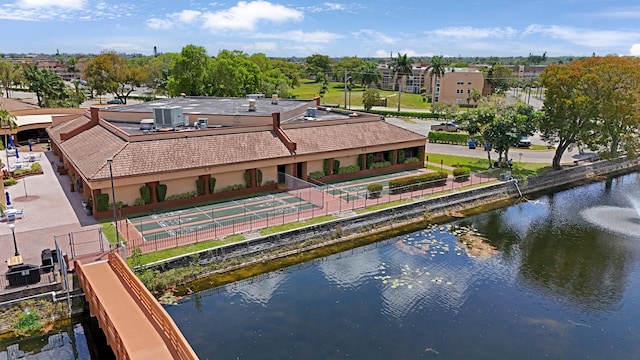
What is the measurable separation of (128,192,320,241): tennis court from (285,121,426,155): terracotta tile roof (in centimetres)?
654

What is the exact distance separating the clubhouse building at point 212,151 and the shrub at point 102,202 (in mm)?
65

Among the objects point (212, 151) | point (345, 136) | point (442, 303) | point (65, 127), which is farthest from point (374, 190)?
point (65, 127)

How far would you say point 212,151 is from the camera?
39.1 metres

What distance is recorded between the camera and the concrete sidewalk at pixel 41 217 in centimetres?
2808

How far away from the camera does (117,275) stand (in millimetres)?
23969

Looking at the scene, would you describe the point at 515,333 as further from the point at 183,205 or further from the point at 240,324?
the point at 183,205

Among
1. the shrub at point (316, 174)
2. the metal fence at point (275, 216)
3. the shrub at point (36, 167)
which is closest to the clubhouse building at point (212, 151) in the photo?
the shrub at point (316, 174)

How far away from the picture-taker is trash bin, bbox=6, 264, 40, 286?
23.0m

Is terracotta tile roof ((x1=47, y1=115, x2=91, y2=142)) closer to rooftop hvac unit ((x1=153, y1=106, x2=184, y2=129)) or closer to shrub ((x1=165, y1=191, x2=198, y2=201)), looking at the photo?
rooftop hvac unit ((x1=153, y1=106, x2=184, y2=129))

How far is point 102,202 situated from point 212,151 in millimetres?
9641

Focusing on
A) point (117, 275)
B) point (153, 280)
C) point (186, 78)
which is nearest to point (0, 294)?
point (117, 275)

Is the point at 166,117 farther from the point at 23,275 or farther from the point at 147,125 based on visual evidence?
the point at 23,275

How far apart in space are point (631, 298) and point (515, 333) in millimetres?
9299

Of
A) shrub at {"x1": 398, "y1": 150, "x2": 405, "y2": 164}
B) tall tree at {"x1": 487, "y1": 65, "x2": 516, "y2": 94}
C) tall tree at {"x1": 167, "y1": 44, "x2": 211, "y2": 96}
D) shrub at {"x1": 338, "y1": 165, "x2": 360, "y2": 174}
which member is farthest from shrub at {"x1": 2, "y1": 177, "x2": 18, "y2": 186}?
tall tree at {"x1": 487, "y1": 65, "x2": 516, "y2": 94}
